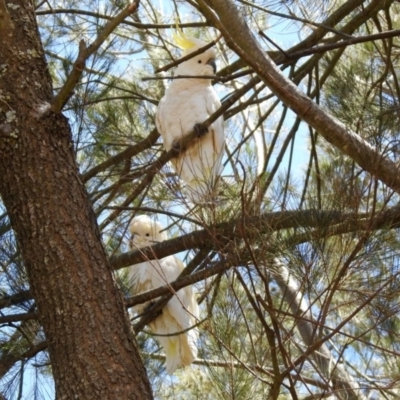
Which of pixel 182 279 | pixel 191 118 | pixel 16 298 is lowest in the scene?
pixel 182 279

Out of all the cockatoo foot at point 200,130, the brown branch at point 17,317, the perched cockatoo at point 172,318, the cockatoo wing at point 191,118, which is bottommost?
the brown branch at point 17,317

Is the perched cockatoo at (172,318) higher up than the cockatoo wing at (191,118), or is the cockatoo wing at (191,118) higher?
the cockatoo wing at (191,118)

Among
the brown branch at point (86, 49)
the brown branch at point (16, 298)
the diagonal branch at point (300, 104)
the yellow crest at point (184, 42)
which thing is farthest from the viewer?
the yellow crest at point (184, 42)

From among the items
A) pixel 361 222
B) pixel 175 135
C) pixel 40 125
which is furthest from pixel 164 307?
pixel 361 222

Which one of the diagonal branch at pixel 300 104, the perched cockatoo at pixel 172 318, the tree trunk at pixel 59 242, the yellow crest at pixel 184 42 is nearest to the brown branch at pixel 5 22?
the tree trunk at pixel 59 242

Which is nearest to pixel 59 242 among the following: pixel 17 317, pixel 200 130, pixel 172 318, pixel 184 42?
pixel 17 317

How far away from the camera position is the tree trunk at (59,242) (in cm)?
178

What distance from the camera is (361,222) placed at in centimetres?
174

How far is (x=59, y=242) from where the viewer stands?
6.21ft

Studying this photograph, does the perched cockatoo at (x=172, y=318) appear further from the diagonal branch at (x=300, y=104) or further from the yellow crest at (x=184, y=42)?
the diagonal branch at (x=300, y=104)

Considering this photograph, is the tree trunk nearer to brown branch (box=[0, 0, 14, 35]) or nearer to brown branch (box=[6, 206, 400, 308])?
brown branch (box=[0, 0, 14, 35])

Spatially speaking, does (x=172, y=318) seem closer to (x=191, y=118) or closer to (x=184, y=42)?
(x=191, y=118)

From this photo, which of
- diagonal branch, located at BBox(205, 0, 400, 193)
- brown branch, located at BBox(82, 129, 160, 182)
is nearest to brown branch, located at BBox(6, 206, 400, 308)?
diagonal branch, located at BBox(205, 0, 400, 193)

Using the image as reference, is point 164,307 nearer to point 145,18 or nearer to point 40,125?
point 40,125
